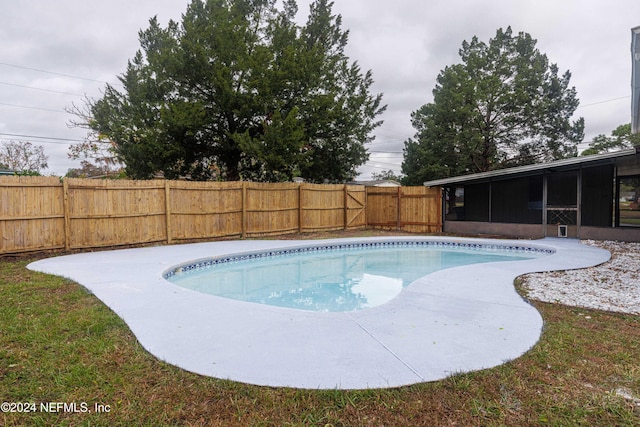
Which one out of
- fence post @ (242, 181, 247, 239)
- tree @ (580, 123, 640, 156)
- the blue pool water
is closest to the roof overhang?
the blue pool water

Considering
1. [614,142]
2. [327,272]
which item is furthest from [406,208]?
[614,142]

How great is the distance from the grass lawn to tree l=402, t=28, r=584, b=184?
18.1 metres

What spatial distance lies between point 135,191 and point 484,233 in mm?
11861

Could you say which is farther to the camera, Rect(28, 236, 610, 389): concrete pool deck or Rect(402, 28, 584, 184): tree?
Rect(402, 28, 584, 184): tree

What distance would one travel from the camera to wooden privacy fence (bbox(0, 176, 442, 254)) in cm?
797

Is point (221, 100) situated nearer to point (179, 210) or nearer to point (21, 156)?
point (179, 210)

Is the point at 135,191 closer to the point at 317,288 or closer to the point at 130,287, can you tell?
the point at 130,287

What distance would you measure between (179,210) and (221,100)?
15.1 ft

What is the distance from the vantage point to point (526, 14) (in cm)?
1059

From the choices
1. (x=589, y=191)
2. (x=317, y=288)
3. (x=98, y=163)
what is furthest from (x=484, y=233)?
(x=98, y=163)

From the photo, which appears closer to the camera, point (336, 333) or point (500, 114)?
point (336, 333)

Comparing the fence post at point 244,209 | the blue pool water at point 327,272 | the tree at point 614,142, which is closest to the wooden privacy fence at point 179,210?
the fence post at point 244,209

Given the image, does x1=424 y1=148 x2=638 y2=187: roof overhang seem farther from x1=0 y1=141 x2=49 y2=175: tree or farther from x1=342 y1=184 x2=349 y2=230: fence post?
x1=0 y1=141 x2=49 y2=175: tree

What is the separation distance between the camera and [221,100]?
12.7 m
